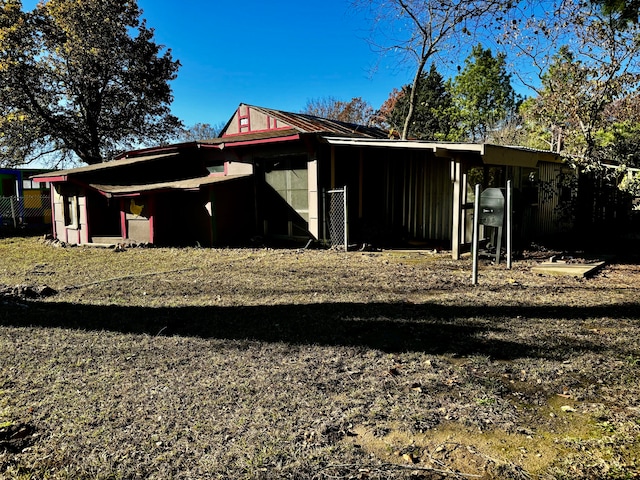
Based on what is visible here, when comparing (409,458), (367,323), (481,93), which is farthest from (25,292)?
(481,93)

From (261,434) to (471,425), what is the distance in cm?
125

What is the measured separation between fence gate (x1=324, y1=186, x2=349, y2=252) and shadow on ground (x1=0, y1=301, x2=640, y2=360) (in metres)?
5.77

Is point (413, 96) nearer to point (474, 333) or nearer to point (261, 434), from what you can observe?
point (474, 333)

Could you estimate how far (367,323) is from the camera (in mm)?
4828

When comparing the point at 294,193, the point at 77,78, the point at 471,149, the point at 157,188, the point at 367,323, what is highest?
the point at 77,78

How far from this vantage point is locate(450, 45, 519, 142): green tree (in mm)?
31594

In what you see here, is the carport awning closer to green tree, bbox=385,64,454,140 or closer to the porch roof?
the porch roof

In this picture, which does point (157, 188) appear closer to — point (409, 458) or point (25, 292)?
point (25, 292)

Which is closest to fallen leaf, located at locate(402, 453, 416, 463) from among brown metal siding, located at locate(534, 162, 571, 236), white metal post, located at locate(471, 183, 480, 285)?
white metal post, located at locate(471, 183, 480, 285)

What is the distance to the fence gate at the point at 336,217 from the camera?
36.9 feet

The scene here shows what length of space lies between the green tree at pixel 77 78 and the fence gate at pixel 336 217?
16.9 m

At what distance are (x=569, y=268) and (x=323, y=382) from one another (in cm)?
612

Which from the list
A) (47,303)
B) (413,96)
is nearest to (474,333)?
(47,303)

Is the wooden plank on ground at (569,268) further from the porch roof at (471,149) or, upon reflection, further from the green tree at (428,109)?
the green tree at (428,109)
